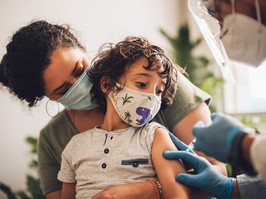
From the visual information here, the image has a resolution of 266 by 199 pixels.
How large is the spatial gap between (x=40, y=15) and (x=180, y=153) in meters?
2.04

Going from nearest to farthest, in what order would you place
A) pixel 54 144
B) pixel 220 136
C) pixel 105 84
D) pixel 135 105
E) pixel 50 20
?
1. pixel 220 136
2. pixel 135 105
3. pixel 105 84
4. pixel 54 144
5. pixel 50 20

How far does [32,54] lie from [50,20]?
1.49m

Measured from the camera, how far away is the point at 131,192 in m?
1.24

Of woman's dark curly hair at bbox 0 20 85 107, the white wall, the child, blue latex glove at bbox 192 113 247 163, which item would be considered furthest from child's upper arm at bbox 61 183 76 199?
the white wall

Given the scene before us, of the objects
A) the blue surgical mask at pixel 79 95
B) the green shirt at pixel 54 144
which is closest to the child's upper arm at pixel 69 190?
the green shirt at pixel 54 144

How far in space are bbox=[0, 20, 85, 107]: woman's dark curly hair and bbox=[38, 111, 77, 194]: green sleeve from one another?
0.21 meters

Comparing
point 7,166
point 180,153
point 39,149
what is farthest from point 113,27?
point 180,153

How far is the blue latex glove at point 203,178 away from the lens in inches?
48.6

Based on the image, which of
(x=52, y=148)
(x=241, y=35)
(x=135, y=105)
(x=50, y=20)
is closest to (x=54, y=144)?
(x=52, y=148)

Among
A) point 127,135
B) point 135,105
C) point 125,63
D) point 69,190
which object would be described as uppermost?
point 125,63

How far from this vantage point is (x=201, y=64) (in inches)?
108

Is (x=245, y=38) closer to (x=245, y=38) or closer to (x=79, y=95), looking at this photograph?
(x=245, y=38)

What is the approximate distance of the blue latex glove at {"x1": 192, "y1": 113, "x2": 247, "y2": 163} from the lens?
937mm

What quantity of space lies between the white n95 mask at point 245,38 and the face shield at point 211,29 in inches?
3.6
